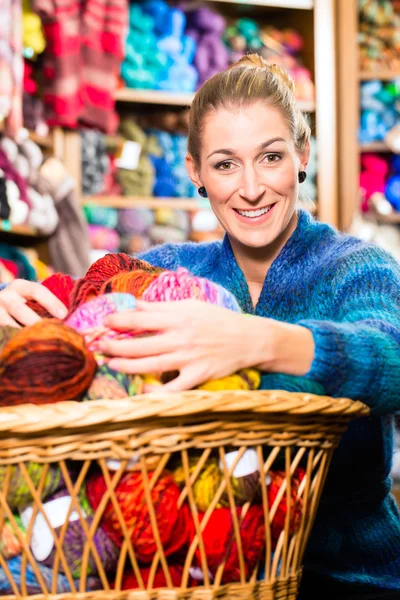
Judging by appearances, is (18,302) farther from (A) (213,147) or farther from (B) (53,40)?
(B) (53,40)

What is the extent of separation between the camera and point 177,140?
Answer: 361 centimetres

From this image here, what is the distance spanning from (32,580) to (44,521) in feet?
0.17

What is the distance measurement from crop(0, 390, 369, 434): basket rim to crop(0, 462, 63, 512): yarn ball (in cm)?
4

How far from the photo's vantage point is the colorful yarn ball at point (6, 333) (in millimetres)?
637

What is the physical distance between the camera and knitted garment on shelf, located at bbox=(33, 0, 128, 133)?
307 cm

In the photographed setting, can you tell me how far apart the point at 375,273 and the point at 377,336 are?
0.73 feet

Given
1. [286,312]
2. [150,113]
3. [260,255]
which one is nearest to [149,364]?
[286,312]

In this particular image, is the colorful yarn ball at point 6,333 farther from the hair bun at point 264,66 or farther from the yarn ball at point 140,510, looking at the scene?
the hair bun at point 264,66

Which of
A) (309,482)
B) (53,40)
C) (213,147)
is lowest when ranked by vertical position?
(309,482)

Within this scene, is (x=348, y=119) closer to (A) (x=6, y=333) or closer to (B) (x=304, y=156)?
(B) (x=304, y=156)

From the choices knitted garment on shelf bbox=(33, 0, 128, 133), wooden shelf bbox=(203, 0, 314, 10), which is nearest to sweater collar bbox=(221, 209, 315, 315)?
knitted garment on shelf bbox=(33, 0, 128, 133)

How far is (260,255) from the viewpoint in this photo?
1220 millimetres

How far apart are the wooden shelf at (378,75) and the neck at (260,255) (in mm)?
2800

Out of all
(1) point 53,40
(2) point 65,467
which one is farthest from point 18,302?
(1) point 53,40
